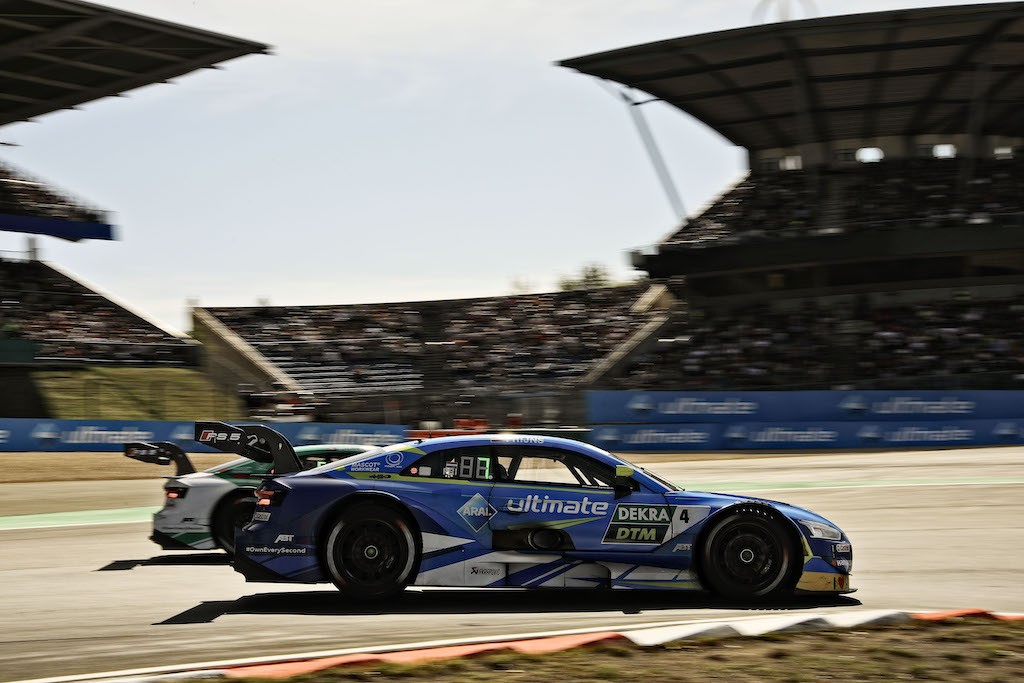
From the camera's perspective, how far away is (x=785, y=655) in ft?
19.3

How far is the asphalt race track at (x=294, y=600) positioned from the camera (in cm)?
667

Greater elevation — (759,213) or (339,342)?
(759,213)

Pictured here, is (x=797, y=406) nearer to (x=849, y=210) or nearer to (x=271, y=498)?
(x=849, y=210)

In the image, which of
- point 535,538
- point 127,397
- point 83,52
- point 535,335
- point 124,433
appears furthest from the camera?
point 535,335

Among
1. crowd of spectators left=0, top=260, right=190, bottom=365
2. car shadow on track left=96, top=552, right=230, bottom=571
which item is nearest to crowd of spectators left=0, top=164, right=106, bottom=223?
crowd of spectators left=0, top=260, right=190, bottom=365

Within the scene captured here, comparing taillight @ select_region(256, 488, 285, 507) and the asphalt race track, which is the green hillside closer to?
the asphalt race track

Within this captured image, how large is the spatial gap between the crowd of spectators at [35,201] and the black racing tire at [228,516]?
1302 inches

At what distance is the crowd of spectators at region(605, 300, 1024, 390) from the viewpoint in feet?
99.9

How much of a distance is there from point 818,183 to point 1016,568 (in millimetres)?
30204

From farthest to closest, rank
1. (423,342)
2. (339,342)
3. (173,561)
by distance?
(423,342) < (339,342) < (173,561)

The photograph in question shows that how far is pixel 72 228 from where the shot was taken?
1635 inches

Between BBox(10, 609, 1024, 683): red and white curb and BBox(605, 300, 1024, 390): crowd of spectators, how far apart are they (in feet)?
74.7

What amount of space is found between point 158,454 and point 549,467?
406 centimetres

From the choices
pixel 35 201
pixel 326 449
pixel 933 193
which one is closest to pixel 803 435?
pixel 933 193
